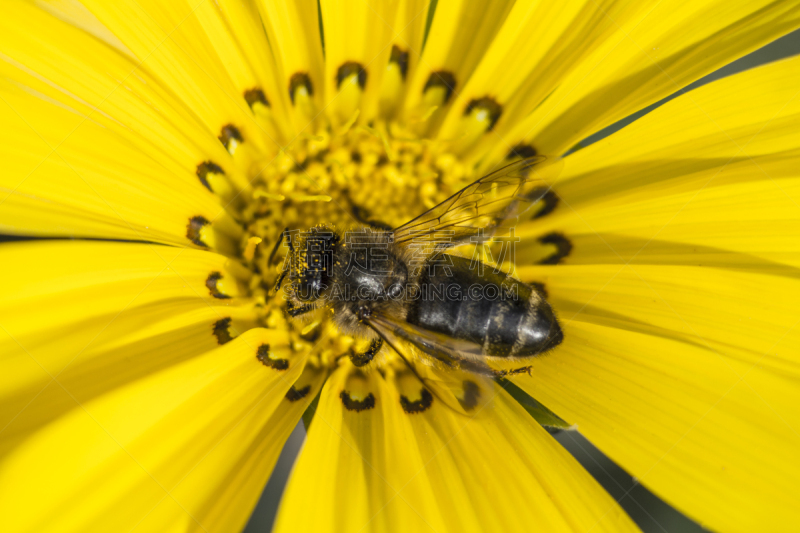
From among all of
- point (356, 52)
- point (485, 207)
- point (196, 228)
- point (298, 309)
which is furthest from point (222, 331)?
point (356, 52)

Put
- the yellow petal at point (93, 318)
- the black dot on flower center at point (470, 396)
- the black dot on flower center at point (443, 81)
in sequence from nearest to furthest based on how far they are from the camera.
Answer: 1. the yellow petal at point (93, 318)
2. the black dot on flower center at point (470, 396)
3. the black dot on flower center at point (443, 81)

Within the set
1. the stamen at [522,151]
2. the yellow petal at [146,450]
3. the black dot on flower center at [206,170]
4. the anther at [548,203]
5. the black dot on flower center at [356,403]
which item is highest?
the stamen at [522,151]

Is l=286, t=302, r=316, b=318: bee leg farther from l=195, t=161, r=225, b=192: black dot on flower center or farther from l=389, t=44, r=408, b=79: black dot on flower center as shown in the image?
l=389, t=44, r=408, b=79: black dot on flower center

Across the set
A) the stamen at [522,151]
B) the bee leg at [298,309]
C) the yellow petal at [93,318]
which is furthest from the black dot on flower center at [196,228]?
the stamen at [522,151]

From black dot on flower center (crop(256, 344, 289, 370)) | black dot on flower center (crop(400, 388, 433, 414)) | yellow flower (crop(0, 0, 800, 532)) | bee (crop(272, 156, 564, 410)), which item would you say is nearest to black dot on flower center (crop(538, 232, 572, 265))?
yellow flower (crop(0, 0, 800, 532))

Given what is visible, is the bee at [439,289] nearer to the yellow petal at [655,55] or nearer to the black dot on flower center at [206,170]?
the yellow petal at [655,55]

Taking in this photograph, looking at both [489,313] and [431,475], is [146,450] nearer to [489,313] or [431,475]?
[431,475]

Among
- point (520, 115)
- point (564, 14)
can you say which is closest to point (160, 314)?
point (520, 115)
